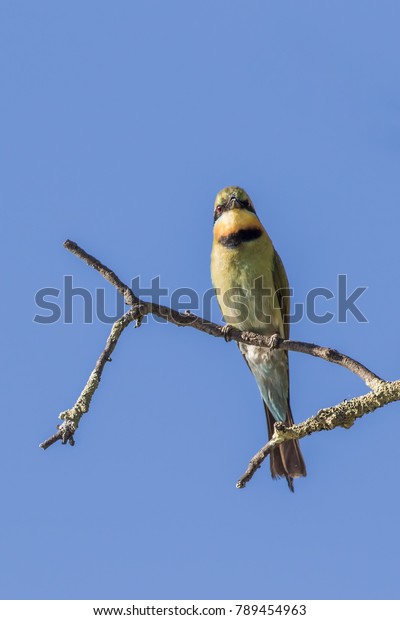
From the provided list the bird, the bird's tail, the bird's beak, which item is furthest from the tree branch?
the bird's beak

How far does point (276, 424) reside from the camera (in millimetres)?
2959

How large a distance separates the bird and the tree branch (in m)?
2.52

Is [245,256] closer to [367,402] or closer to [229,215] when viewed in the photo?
[229,215]

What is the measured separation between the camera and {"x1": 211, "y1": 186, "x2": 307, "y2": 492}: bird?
5707 mm

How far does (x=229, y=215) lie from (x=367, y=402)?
3.20 meters

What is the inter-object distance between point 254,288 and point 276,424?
280cm

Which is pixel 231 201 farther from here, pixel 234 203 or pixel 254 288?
pixel 254 288

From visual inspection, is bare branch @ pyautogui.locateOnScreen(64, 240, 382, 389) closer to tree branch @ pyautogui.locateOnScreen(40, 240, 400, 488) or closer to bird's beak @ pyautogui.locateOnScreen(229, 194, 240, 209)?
tree branch @ pyautogui.locateOnScreen(40, 240, 400, 488)

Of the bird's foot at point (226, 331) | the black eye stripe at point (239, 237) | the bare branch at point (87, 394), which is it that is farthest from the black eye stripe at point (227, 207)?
the bare branch at point (87, 394)

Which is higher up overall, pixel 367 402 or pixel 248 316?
pixel 248 316

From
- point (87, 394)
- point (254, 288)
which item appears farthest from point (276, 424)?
point (254, 288)
